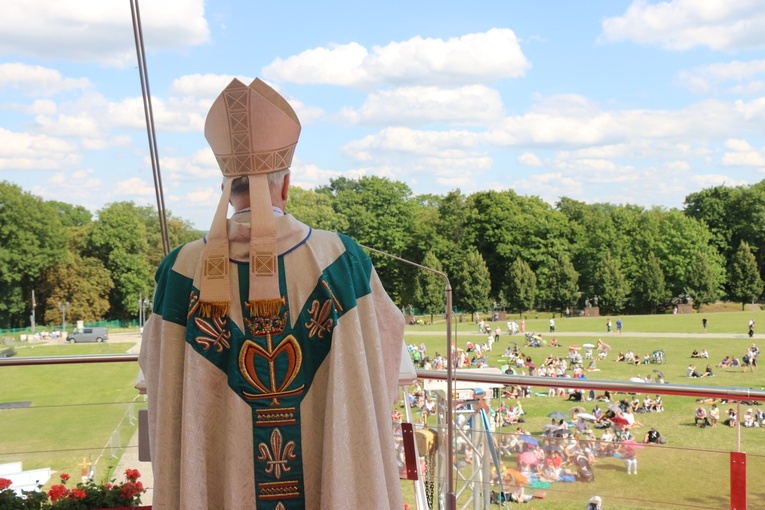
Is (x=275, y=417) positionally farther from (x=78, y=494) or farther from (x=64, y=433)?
(x=64, y=433)

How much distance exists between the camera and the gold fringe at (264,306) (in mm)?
1896

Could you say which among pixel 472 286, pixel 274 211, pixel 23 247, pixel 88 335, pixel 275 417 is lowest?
pixel 88 335

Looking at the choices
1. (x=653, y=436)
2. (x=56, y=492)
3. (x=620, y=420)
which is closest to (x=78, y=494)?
(x=56, y=492)

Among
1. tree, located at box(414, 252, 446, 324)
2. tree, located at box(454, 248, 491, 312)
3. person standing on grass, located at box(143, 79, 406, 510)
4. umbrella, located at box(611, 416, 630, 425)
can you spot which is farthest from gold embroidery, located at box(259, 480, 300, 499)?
tree, located at box(454, 248, 491, 312)

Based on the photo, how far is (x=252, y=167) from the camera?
193 centimetres

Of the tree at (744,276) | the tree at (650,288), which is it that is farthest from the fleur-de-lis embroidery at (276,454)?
the tree at (744,276)

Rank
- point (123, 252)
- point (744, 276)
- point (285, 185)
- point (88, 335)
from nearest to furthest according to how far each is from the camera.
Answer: point (285, 185) → point (88, 335) → point (123, 252) → point (744, 276)

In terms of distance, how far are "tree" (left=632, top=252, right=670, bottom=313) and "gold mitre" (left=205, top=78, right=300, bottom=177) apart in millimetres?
62197

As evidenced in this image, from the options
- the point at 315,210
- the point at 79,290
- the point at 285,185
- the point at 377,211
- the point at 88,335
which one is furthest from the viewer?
the point at 377,211

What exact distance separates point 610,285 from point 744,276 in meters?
9.32

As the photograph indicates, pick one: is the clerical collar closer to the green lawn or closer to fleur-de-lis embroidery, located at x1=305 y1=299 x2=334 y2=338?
fleur-de-lis embroidery, located at x1=305 y1=299 x2=334 y2=338

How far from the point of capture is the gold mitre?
194 cm

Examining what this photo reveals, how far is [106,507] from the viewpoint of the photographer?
3578 mm

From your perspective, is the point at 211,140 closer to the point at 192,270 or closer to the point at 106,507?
the point at 192,270
